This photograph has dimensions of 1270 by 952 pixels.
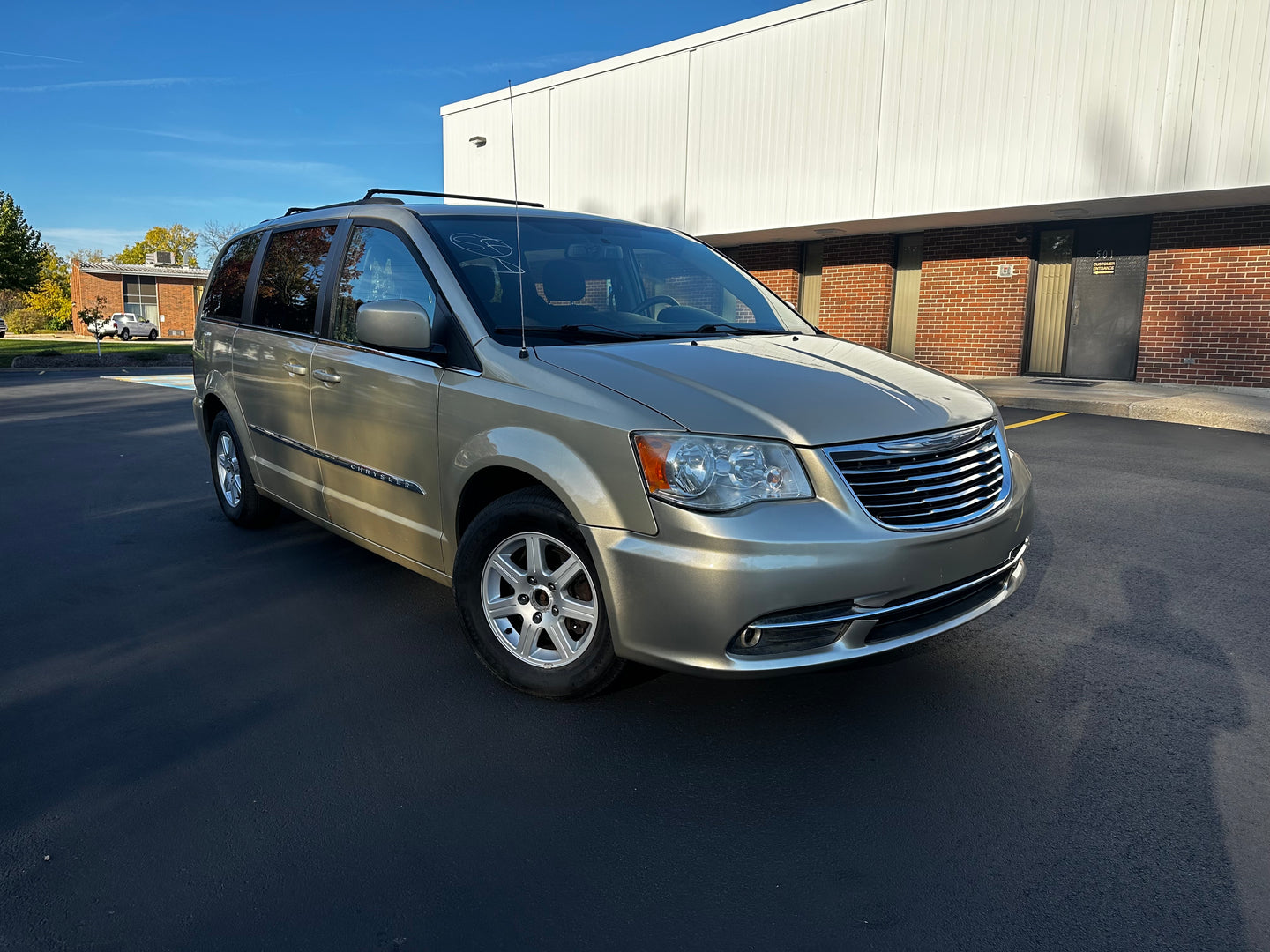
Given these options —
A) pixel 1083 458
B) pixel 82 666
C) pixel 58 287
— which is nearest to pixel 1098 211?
pixel 1083 458

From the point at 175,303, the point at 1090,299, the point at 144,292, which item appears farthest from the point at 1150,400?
the point at 144,292

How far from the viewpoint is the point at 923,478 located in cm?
293

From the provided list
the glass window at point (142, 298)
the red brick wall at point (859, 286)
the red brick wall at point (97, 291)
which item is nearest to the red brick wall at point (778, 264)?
the red brick wall at point (859, 286)

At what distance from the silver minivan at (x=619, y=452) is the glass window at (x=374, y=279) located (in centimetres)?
1

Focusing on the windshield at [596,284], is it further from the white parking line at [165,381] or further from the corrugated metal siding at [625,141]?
the corrugated metal siding at [625,141]

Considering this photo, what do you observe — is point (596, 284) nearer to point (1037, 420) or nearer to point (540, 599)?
point (540, 599)

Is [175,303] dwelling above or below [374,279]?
below

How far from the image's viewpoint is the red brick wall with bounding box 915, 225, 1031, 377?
1606cm

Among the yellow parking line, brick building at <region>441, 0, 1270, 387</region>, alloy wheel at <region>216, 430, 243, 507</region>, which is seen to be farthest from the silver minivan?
brick building at <region>441, 0, 1270, 387</region>

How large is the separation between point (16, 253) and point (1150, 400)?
5014 cm

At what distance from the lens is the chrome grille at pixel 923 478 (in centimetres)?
282

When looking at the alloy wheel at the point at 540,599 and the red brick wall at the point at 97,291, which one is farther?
the red brick wall at the point at 97,291

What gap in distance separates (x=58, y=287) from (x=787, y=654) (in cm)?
9230

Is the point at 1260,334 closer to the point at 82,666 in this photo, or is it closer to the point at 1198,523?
the point at 1198,523
